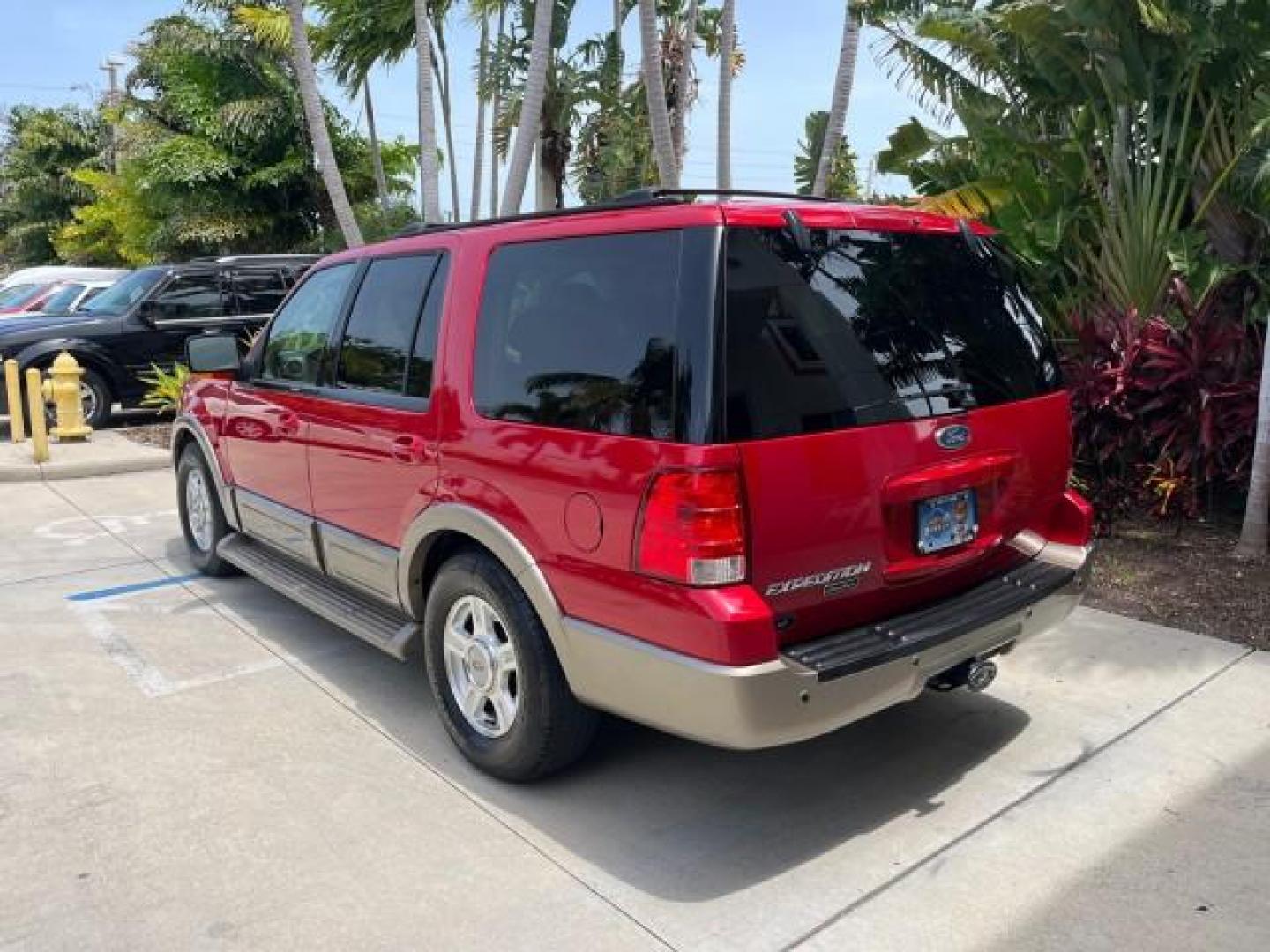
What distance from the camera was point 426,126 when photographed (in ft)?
37.8

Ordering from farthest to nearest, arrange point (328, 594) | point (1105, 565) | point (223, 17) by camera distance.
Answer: point (223, 17)
point (1105, 565)
point (328, 594)

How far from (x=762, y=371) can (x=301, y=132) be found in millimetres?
20196

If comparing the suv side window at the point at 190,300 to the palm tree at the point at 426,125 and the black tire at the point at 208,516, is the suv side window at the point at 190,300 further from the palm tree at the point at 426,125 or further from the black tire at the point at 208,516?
the black tire at the point at 208,516

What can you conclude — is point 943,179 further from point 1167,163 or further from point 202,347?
point 202,347

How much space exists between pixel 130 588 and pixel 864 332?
15.6 feet

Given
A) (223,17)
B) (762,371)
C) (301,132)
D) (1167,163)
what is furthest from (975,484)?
(223,17)

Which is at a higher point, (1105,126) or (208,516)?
(1105,126)

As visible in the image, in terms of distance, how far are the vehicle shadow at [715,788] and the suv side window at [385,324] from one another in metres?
1.35

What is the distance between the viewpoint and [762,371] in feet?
9.12

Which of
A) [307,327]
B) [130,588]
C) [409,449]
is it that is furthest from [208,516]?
[409,449]

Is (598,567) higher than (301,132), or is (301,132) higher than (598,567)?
(301,132)

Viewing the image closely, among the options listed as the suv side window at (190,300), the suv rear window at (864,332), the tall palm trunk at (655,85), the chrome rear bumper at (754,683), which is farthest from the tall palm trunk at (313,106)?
the chrome rear bumper at (754,683)

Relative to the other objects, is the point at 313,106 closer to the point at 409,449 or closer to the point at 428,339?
the point at 428,339

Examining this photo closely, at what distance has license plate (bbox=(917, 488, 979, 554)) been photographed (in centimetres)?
306
